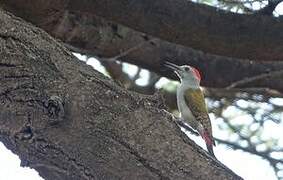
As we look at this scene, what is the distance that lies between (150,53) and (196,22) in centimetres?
85

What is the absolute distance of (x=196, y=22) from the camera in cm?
282

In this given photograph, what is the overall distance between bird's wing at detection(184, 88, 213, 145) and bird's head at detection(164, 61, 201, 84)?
69 mm

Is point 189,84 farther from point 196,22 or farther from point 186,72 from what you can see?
point 196,22

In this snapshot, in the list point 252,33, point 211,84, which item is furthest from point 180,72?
point 252,33

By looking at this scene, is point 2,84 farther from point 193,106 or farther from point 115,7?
point 193,106

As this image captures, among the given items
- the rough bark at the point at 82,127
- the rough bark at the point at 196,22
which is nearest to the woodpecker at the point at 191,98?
the rough bark at the point at 196,22

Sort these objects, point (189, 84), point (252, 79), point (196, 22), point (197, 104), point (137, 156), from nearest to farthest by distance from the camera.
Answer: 1. point (137, 156)
2. point (196, 22)
3. point (252, 79)
4. point (197, 104)
5. point (189, 84)

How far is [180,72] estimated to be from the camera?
12.3 ft

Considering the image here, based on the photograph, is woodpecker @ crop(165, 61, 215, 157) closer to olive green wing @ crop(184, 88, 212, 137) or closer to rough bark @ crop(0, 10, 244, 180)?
olive green wing @ crop(184, 88, 212, 137)

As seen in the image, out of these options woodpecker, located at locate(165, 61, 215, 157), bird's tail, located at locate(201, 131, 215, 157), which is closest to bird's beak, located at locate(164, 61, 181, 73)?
woodpecker, located at locate(165, 61, 215, 157)

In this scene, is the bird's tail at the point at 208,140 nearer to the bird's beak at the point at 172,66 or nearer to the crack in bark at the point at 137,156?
the bird's beak at the point at 172,66

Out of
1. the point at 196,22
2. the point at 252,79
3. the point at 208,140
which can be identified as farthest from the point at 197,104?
the point at 196,22

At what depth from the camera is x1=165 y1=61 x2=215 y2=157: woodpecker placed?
3.56 meters

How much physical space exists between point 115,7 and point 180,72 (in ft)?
3.24
